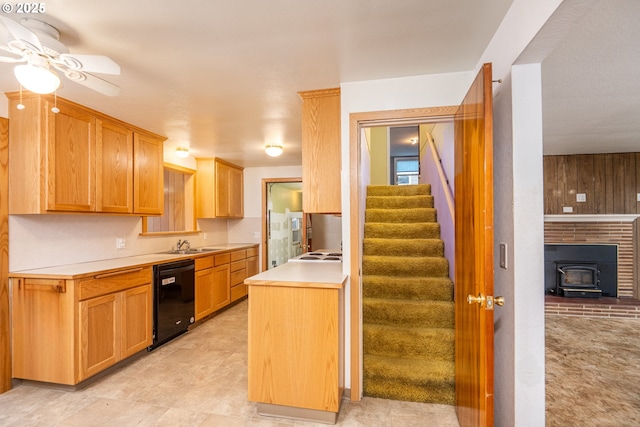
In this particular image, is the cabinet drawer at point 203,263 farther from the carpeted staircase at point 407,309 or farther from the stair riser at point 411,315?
the stair riser at point 411,315

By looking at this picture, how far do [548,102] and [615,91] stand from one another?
40cm

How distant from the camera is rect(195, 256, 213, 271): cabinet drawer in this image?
12.4ft

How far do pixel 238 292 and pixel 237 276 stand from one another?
269 mm

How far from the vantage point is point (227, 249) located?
4.51 m

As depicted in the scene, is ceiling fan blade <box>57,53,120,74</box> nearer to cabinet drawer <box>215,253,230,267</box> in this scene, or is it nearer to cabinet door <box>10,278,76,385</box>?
cabinet door <box>10,278,76,385</box>

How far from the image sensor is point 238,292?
4.85m

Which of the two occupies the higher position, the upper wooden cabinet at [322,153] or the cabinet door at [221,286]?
the upper wooden cabinet at [322,153]

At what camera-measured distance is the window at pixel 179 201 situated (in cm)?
449

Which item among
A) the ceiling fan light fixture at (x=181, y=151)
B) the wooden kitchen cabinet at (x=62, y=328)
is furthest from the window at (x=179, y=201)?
the wooden kitchen cabinet at (x=62, y=328)

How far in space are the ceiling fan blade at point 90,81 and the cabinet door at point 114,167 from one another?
3.73ft

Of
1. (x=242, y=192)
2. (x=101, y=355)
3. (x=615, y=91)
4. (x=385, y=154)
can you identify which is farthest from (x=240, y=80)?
(x=385, y=154)

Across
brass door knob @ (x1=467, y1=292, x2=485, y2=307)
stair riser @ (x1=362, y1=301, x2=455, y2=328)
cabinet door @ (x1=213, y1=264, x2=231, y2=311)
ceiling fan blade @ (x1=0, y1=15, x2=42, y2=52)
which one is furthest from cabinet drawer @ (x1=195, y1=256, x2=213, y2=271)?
brass door knob @ (x1=467, y1=292, x2=485, y2=307)

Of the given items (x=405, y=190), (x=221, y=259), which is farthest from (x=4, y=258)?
(x=405, y=190)

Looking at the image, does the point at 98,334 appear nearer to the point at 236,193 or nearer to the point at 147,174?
the point at 147,174
